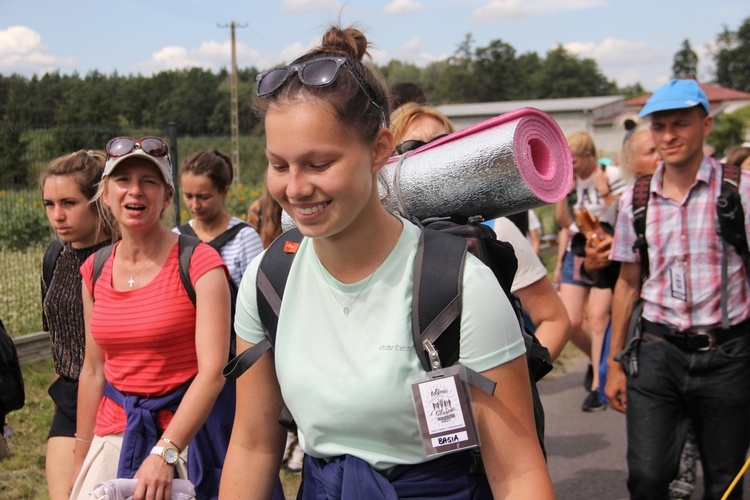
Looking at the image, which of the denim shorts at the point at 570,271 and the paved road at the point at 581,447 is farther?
the denim shorts at the point at 570,271

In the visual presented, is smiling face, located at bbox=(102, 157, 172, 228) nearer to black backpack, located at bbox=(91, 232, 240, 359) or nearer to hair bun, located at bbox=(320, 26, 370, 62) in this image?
black backpack, located at bbox=(91, 232, 240, 359)

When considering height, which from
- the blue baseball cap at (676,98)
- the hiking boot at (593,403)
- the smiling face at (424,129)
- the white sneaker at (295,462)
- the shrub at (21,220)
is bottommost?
the hiking boot at (593,403)

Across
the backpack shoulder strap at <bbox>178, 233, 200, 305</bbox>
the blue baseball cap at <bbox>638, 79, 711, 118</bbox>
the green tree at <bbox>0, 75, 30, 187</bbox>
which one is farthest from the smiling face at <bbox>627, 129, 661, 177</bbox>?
the green tree at <bbox>0, 75, 30, 187</bbox>

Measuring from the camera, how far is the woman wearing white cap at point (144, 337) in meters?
2.94

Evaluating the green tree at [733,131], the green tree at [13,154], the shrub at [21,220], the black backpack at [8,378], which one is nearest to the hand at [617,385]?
the black backpack at [8,378]

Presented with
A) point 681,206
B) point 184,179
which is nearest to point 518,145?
point 681,206

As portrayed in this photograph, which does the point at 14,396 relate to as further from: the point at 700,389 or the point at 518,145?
the point at 700,389

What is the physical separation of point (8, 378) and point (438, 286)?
2.17 metres

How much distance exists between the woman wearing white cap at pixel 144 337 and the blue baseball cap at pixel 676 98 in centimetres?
217

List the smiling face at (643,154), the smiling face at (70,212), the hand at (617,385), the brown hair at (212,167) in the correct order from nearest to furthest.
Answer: the smiling face at (70,212) → the hand at (617,385) → the brown hair at (212,167) → the smiling face at (643,154)

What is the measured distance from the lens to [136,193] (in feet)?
10.4

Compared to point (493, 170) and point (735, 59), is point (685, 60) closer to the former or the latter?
point (735, 59)

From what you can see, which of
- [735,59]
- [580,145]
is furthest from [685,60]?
[580,145]

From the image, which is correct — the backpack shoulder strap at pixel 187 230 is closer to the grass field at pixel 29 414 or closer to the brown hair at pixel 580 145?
the grass field at pixel 29 414
